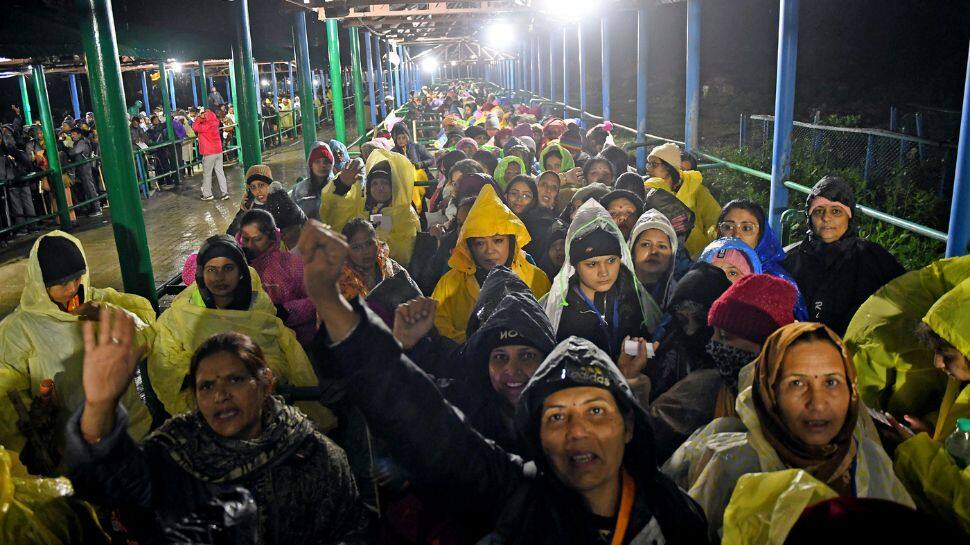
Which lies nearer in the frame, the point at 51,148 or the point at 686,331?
the point at 686,331

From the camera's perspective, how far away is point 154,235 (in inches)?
451

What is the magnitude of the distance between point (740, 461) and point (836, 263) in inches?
→ 86.5

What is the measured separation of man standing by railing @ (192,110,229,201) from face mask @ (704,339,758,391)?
13.4 meters

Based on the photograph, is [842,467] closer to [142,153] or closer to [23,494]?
[23,494]

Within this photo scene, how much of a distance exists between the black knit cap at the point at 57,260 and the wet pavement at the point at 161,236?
554 cm

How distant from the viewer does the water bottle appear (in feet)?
6.46

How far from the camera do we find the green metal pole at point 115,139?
3861mm

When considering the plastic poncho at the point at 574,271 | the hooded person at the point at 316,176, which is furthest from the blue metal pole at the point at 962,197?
the hooded person at the point at 316,176

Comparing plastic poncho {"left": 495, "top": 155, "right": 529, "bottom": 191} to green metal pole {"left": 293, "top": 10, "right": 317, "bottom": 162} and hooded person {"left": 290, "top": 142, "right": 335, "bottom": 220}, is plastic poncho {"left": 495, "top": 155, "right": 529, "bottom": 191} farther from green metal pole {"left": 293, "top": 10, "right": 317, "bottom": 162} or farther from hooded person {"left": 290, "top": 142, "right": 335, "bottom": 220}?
green metal pole {"left": 293, "top": 10, "right": 317, "bottom": 162}

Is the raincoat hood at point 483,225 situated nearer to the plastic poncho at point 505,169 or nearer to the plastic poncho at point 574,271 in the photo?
the plastic poncho at point 574,271

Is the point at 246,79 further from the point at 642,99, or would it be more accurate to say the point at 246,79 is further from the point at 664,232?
the point at 642,99

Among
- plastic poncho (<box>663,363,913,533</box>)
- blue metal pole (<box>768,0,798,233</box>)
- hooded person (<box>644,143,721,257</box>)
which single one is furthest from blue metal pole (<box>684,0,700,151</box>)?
plastic poncho (<box>663,363,913,533</box>)

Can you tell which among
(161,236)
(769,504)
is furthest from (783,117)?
(161,236)

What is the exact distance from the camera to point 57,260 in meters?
3.20
